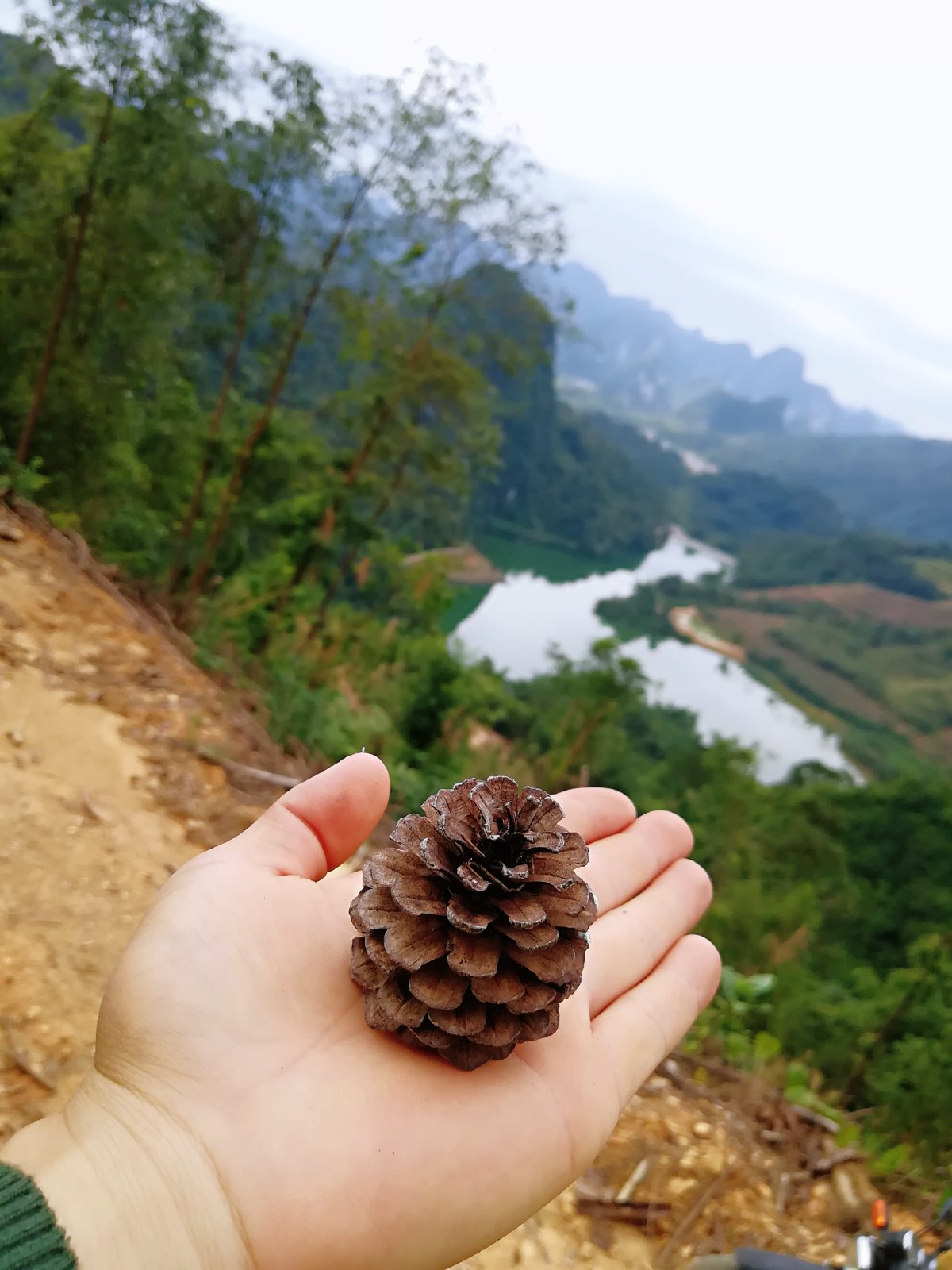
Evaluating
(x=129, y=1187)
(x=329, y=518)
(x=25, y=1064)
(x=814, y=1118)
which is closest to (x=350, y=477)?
(x=329, y=518)

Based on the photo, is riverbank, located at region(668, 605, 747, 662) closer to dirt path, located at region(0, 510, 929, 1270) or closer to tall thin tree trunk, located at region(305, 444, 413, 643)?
tall thin tree trunk, located at region(305, 444, 413, 643)

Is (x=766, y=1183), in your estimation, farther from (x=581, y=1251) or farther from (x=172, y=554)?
(x=172, y=554)

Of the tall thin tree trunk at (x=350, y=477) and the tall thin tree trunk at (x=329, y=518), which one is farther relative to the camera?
the tall thin tree trunk at (x=329, y=518)

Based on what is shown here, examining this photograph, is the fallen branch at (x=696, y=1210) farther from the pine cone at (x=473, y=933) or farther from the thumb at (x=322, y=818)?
the thumb at (x=322, y=818)

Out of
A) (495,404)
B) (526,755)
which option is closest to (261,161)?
(495,404)

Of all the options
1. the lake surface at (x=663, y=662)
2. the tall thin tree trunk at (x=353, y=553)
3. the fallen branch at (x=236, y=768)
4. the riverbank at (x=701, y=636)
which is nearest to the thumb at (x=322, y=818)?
the fallen branch at (x=236, y=768)

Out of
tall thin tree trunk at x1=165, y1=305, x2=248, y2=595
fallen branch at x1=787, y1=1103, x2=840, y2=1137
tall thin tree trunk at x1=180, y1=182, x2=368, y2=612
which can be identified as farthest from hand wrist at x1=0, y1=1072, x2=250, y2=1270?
tall thin tree trunk at x1=165, y1=305, x2=248, y2=595
